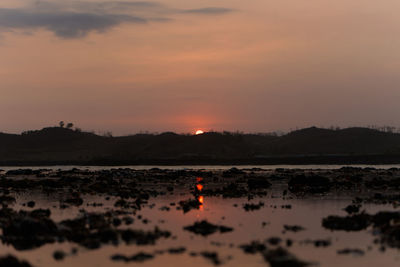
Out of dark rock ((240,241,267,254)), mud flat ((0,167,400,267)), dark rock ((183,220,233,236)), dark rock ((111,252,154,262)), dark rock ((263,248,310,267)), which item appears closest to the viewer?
dark rock ((263,248,310,267))

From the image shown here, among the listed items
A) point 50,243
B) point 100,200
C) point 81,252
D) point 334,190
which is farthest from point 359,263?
point 334,190

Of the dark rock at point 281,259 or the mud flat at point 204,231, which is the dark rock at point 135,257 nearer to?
the mud flat at point 204,231

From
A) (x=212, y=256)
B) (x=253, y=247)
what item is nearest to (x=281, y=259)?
(x=253, y=247)

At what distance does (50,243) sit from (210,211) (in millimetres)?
16238

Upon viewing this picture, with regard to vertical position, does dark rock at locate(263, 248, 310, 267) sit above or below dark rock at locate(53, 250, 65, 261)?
above

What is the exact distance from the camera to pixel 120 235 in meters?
35.6

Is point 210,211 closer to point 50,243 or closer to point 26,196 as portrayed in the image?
point 50,243

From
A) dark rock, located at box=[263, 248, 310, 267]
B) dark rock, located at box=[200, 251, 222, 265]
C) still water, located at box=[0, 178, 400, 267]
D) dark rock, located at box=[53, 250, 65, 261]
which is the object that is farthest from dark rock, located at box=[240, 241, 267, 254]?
dark rock, located at box=[53, 250, 65, 261]

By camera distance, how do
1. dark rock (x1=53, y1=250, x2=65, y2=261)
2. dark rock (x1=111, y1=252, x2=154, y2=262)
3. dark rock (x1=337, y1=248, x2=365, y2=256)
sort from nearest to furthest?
dark rock (x1=111, y1=252, x2=154, y2=262)
dark rock (x1=53, y1=250, x2=65, y2=261)
dark rock (x1=337, y1=248, x2=365, y2=256)

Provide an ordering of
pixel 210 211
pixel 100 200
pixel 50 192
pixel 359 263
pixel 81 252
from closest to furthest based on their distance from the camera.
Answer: pixel 359 263, pixel 81 252, pixel 210 211, pixel 100 200, pixel 50 192

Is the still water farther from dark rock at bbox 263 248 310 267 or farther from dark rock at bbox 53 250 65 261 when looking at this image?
dark rock at bbox 263 248 310 267

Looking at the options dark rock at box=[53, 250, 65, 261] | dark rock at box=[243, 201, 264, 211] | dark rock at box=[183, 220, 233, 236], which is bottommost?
dark rock at box=[53, 250, 65, 261]

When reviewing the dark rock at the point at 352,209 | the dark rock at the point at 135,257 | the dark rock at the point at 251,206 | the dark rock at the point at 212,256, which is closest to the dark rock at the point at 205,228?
the dark rock at the point at 212,256

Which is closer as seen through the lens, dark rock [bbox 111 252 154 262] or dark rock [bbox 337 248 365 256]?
dark rock [bbox 111 252 154 262]
